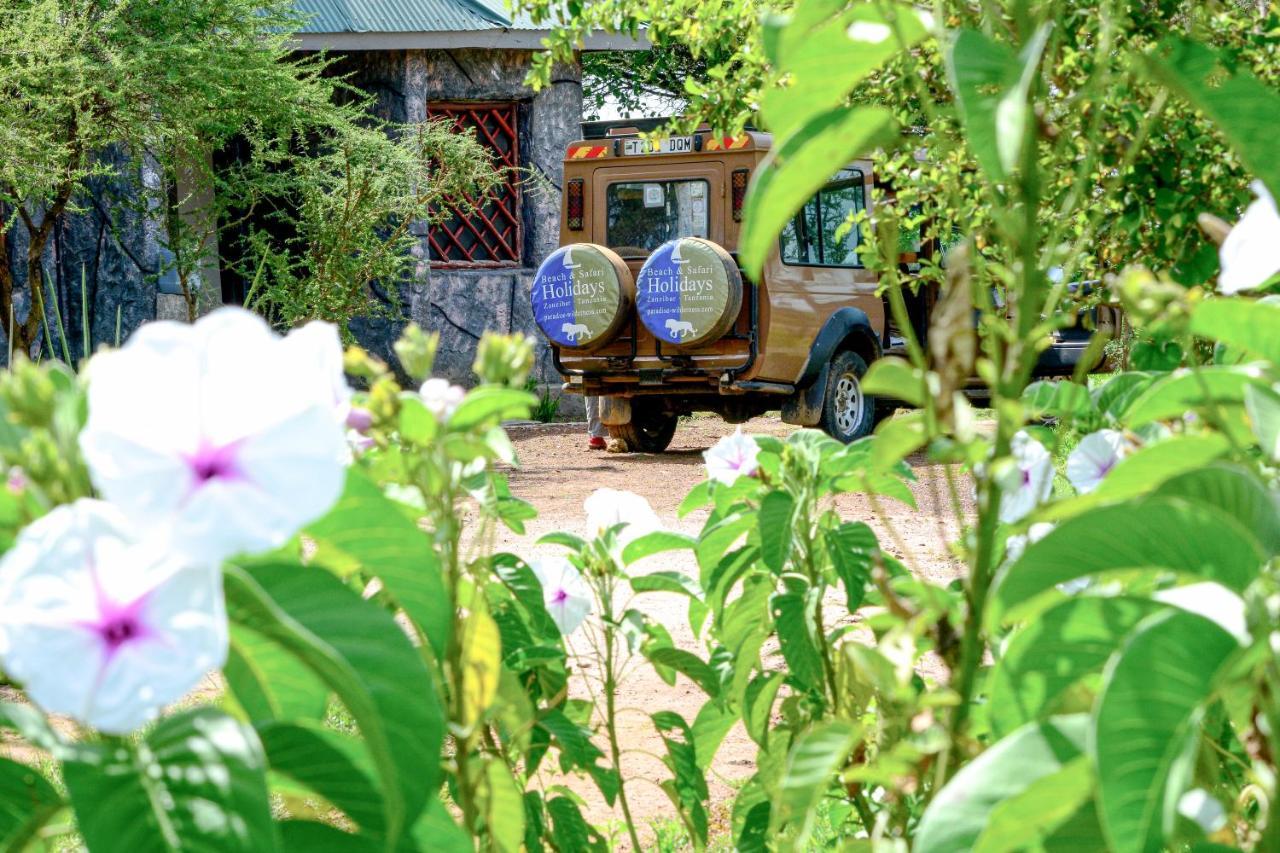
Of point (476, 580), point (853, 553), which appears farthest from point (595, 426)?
point (476, 580)

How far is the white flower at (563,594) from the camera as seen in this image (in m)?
1.63

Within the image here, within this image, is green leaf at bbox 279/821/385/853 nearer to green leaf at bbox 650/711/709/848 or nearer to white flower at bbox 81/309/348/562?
white flower at bbox 81/309/348/562

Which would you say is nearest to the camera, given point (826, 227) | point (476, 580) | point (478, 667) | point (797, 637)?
point (478, 667)

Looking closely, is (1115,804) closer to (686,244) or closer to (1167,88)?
(1167,88)

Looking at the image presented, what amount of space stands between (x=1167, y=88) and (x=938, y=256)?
9.04ft

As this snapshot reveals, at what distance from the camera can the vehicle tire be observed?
11000 millimetres

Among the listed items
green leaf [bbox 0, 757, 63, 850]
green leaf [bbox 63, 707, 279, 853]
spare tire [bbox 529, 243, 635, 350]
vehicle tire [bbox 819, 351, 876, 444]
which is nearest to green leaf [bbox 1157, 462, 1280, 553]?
green leaf [bbox 63, 707, 279, 853]

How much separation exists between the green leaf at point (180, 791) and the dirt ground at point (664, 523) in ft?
1.22

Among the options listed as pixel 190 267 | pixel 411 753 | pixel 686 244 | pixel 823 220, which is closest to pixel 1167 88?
pixel 411 753

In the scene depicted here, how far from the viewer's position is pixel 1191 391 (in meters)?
0.95

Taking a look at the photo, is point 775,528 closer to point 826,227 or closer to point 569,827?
point 569,827

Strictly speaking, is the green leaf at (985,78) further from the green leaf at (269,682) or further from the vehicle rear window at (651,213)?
the vehicle rear window at (651,213)

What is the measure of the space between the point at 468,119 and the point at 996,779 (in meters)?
14.7

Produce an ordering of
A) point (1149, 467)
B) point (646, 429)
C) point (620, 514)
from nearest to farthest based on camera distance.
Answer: point (1149, 467)
point (620, 514)
point (646, 429)
